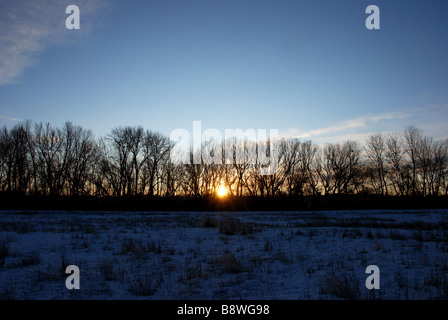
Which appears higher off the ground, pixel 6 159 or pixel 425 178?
pixel 6 159

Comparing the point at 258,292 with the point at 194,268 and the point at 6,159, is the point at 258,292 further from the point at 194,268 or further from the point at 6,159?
the point at 6,159

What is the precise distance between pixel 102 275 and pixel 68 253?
2.91 m

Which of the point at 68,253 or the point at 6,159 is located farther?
the point at 6,159

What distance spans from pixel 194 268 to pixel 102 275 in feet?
6.55

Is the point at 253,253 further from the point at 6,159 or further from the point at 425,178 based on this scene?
the point at 425,178

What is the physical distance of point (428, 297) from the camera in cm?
428
